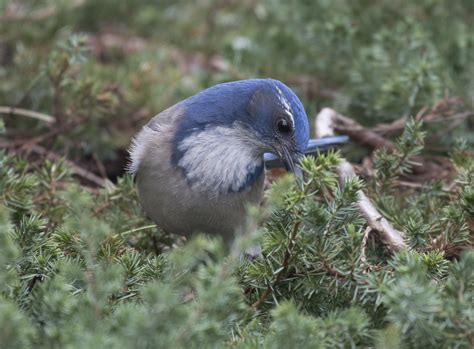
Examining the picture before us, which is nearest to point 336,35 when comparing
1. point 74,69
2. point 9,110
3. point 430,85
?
point 430,85

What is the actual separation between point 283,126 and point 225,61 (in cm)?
194

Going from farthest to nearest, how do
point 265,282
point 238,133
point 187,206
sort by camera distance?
point 238,133 → point 187,206 → point 265,282

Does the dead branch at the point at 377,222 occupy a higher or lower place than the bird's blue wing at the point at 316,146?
higher

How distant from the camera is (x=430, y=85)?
4.23 meters

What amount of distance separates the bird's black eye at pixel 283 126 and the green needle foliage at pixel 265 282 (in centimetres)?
49

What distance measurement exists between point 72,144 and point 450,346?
295 cm

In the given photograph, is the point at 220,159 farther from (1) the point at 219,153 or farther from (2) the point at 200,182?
(2) the point at 200,182

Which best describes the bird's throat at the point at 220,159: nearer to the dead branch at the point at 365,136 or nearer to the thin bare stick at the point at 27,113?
the dead branch at the point at 365,136

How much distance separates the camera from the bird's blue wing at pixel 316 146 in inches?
152

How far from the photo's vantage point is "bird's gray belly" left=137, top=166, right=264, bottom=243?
3.38m

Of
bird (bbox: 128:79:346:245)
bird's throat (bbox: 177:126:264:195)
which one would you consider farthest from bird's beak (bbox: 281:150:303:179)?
bird's throat (bbox: 177:126:264:195)

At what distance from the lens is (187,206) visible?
337 centimetres

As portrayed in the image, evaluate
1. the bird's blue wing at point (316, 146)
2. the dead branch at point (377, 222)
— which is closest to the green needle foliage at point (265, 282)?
the dead branch at point (377, 222)

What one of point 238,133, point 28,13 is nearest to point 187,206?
point 238,133
